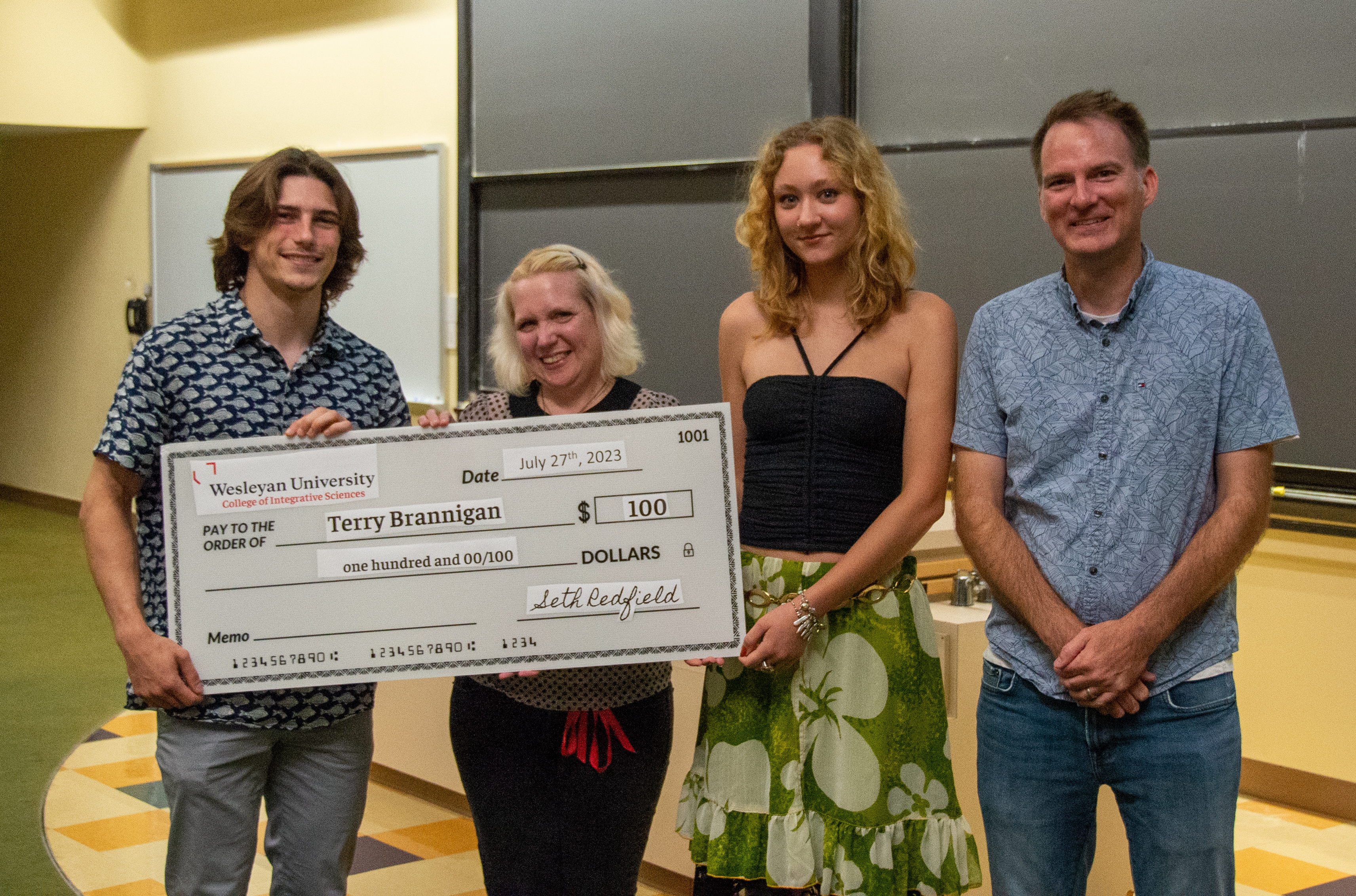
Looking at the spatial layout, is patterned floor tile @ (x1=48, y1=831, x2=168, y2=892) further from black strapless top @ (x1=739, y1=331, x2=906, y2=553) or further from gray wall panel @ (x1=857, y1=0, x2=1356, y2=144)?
gray wall panel @ (x1=857, y1=0, x2=1356, y2=144)

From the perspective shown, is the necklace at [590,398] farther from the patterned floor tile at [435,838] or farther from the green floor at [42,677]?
the green floor at [42,677]

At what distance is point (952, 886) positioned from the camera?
2.01 m

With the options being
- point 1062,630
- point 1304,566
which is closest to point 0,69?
point 1304,566

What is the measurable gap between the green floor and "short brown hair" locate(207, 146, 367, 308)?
2026mm

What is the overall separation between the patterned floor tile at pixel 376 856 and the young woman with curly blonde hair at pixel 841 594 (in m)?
1.77

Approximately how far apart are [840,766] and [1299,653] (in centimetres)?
277

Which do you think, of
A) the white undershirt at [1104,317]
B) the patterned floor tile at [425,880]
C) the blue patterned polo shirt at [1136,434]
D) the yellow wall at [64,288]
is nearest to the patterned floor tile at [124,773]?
the patterned floor tile at [425,880]

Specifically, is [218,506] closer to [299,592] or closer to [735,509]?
[299,592]

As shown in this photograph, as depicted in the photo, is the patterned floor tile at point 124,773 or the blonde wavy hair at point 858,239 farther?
the patterned floor tile at point 124,773

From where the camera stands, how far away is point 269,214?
2.07 meters

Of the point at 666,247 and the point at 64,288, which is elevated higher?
the point at 64,288

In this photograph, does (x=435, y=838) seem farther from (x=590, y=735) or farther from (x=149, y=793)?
(x=590, y=735)

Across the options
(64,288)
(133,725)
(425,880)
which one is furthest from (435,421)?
(64,288)

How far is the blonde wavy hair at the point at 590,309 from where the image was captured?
2.15 metres
